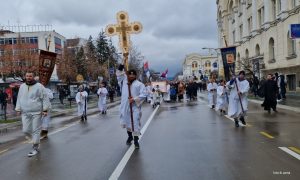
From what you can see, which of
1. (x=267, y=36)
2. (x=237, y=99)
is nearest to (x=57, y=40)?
(x=267, y=36)

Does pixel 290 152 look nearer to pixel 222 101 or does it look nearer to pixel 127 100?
pixel 127 100

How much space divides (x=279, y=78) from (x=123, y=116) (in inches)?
820

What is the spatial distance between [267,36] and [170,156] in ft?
130

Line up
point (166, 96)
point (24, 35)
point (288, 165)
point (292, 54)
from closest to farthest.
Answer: point (288, 165) < point (166, 96) < point (292, 54) < point (24, 35)

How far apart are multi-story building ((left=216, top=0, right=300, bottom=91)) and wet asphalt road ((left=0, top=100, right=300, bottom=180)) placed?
1749 cm

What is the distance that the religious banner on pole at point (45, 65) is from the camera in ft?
56.3

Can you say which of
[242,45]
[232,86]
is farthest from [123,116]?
[242,45]

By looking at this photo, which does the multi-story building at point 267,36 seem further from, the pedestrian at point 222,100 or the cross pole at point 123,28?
the cross pole at point 123,28

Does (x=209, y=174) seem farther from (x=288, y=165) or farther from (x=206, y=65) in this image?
(x=206, y=65)

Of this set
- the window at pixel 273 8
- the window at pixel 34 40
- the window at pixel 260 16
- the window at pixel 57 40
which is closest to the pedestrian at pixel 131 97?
the window at pixel 273 8

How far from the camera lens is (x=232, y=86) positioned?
13789 mm

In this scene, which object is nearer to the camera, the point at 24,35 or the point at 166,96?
the point at 166,96

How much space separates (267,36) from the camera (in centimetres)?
4538

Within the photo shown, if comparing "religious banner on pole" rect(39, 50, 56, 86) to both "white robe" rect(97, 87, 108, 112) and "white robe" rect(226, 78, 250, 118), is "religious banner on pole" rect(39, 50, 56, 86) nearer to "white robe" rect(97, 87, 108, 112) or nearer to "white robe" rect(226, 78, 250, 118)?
"white robe" rect(97, 87, 108, 112)
